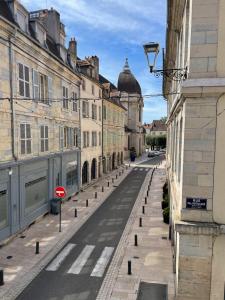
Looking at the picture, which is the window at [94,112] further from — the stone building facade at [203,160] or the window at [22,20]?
the stone building facade at [203,160]

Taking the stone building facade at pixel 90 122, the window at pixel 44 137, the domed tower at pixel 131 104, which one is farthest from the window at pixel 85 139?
the domed tower at pixel 131 104

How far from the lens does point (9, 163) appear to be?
13.3 meters

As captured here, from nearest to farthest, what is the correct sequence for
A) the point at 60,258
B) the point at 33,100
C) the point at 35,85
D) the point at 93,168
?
the point at 60,258 → the point at 33,100 → the point at 35,85 → the point at 93,168

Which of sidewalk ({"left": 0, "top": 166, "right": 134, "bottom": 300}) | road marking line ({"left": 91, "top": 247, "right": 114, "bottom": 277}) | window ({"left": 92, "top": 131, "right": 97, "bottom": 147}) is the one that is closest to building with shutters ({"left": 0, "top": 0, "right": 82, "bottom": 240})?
sidewalk ({"left": 0, "top": 166, "right": 134, "bottom": 300})

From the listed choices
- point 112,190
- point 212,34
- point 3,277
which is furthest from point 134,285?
point 112,190

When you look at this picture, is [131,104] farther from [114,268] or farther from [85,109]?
[114,268]

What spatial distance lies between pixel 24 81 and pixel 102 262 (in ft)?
32.3

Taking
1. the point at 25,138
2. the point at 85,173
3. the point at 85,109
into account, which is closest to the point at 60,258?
Answer: the point at 25,138

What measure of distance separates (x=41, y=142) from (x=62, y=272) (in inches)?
337

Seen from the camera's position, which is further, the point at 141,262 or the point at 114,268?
the point at 141,262

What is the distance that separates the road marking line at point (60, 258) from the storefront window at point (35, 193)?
3578 mm

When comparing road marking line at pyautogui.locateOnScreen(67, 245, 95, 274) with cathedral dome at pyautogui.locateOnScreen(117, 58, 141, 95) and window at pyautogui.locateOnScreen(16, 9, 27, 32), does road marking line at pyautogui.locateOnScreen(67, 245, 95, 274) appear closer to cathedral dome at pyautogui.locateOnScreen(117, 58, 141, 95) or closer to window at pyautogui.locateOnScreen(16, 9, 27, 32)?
window at pyautogui.locateOnScreen(16, 9, 27, 32)

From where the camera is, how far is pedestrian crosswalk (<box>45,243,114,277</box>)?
11.1m

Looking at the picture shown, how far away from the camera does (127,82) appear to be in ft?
202
